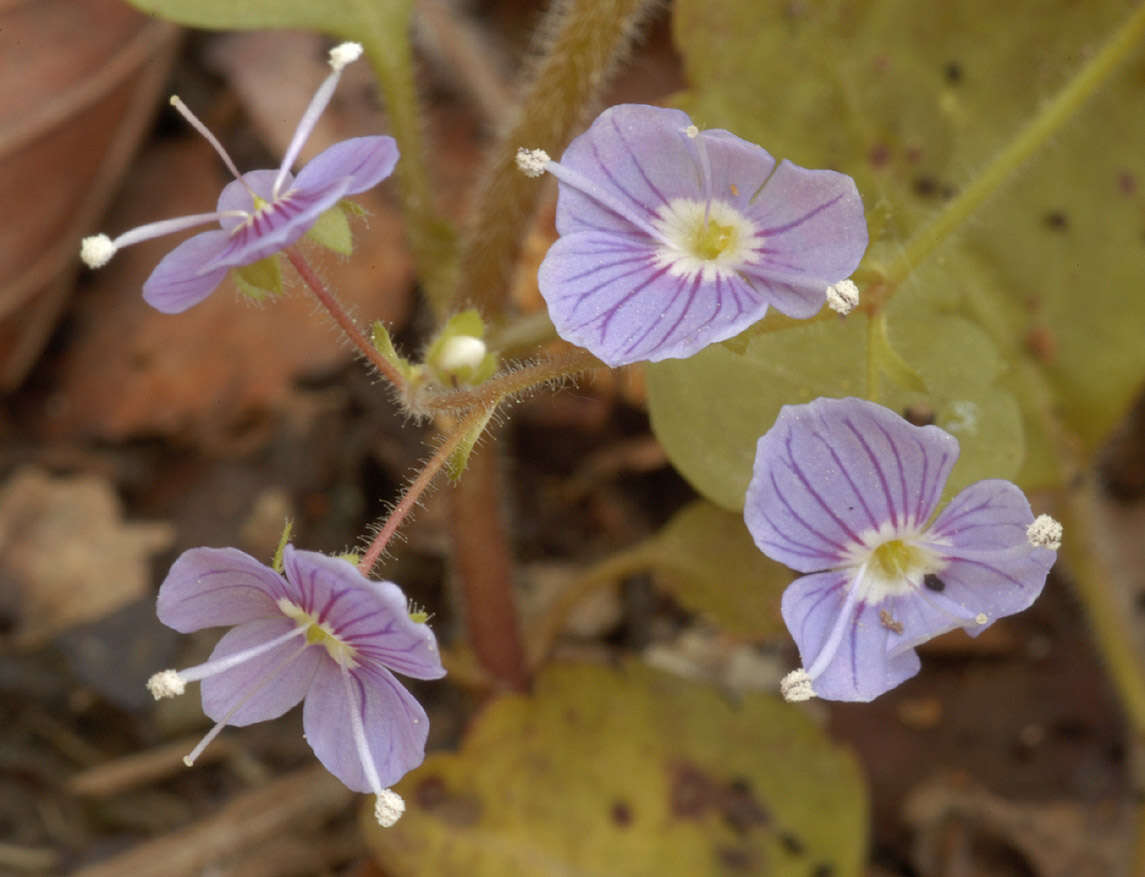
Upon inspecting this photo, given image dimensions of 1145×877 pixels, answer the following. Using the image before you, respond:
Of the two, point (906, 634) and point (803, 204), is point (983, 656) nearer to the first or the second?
point (906, 634)

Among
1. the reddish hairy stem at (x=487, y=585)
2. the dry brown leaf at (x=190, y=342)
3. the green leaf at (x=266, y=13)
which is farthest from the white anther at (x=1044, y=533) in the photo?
the dry brown leaf at (x=190, y=342)

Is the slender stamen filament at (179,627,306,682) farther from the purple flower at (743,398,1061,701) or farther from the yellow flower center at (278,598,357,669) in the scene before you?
the purple flower at (743,398,1061,701)

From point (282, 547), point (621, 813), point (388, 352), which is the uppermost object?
point (388, 352)

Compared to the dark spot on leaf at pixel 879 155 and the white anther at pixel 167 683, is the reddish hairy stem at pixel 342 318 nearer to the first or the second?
the white anther at pixel 167 683

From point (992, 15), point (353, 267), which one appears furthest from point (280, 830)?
point (992, 15)

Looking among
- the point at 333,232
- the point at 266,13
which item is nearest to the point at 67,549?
the point at 266,13

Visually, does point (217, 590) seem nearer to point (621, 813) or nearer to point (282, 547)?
point (282, 547)

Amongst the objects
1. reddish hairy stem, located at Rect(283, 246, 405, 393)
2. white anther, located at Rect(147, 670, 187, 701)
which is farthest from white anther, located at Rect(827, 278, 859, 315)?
white anther, located at Rect(147, 670, 187, 701)
